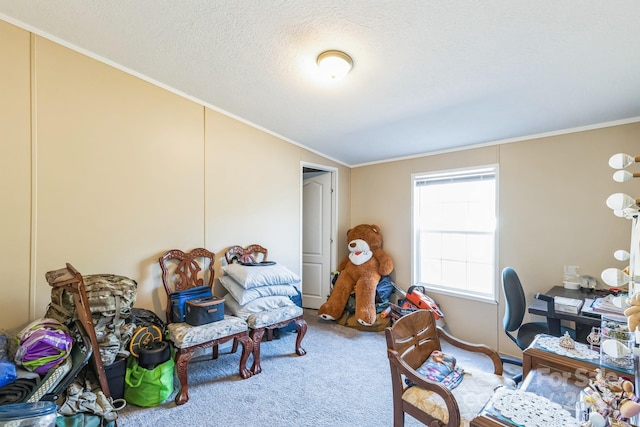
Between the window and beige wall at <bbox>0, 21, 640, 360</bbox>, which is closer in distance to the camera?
beige wall at <bbox>0, 21, 640, 360</bbox>

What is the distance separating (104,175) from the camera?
232cm

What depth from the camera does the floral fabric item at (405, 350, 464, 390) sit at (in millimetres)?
1541

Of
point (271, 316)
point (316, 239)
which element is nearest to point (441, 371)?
point (271, 316)

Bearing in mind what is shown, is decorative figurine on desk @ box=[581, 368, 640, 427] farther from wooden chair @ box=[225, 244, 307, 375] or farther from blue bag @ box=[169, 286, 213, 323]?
blue bag @ box=[169, 286, 213, 323]

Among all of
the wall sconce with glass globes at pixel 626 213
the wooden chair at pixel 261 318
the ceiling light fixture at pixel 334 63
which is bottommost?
the wooden chair at pixel 261 318

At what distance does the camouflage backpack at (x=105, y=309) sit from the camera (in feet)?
6.19

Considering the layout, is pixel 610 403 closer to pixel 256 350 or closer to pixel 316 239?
pixel 256 350

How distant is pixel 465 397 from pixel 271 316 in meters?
1.72

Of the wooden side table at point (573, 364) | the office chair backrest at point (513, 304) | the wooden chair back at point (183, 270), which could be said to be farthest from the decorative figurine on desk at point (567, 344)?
the wooden chair back at point (183, 270)

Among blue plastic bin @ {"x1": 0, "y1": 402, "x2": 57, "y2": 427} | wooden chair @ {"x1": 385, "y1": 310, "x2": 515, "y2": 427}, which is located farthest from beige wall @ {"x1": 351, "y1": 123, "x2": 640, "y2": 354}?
blue plastic bin @ {"x1": 0, "y1": 402, "x2": 57, "y2": 427}

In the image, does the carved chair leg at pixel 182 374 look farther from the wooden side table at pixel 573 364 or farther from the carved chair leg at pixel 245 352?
the wooden side table at pixel 573 364

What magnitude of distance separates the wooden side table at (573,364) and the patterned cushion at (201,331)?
2058 mm

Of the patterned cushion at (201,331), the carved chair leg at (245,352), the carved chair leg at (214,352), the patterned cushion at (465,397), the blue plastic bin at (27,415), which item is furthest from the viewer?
the carved chair leg at (214,352)

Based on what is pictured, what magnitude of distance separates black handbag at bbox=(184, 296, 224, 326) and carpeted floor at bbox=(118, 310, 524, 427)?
0.55 meters
